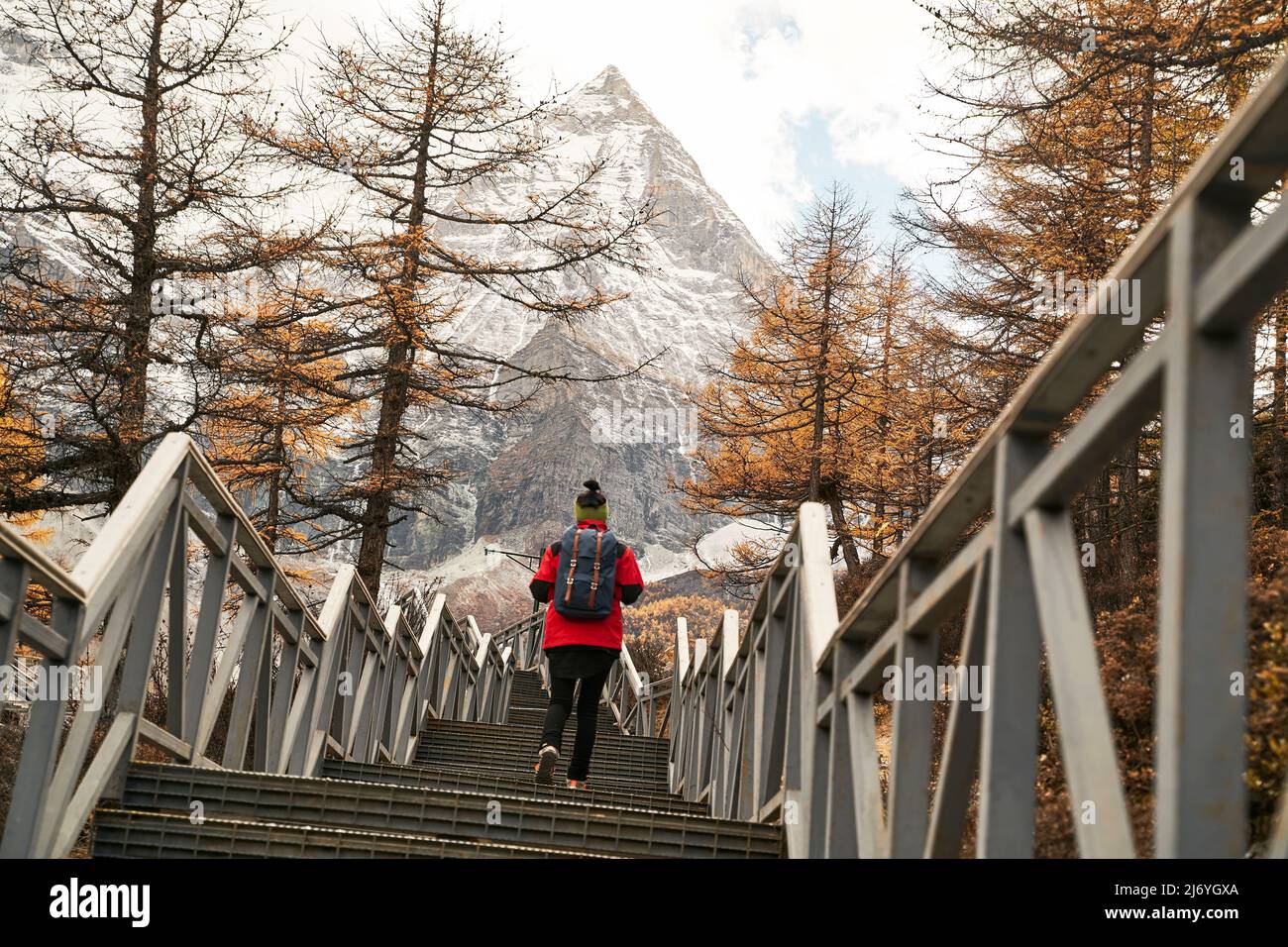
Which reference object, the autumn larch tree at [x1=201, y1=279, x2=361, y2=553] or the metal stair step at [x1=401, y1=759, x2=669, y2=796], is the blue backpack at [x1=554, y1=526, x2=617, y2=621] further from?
the autumn larch tree at [x1=201, y1=279, x2=361, y2=553]

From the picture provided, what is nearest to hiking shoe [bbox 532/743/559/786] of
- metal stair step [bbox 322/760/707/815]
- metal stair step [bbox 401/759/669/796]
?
metal stair step [bbox 322/760/707/815]

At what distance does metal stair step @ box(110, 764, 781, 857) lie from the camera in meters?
4.46

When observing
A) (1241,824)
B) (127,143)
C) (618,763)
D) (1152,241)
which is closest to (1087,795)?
(1241,824)

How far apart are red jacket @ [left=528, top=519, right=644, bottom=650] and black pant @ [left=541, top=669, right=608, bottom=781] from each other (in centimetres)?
21

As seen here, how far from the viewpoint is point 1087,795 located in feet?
6.82

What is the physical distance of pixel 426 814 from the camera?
456 centimetres

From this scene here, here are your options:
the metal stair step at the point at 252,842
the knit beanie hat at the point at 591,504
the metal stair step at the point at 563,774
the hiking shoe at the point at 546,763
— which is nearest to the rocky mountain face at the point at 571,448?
the metal stair step at the point at 563,774

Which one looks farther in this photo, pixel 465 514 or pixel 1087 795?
pixel 465 514

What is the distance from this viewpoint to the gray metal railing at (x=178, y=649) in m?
3.64

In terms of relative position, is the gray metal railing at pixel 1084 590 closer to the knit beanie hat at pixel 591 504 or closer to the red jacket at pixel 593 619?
the red jacket at pixel 593 619

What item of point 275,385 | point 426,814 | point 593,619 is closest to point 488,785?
point 593,619

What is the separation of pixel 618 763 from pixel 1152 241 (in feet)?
30.4

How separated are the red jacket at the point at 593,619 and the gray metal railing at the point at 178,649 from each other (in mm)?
1220
